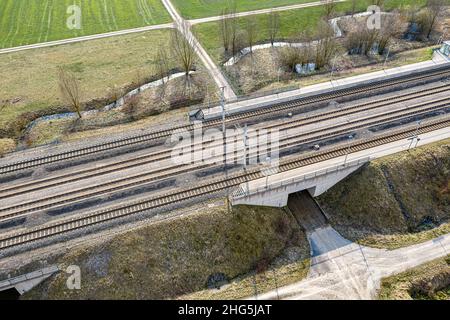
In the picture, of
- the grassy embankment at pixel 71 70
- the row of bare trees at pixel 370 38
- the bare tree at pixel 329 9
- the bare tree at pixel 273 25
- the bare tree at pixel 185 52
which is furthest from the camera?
the bare tree at pixel 329 9

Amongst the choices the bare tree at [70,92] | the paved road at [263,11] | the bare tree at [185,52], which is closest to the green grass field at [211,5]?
the paved road at [263,11]

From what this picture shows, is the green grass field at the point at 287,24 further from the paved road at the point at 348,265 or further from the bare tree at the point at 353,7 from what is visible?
the paved road at the point at 348,265

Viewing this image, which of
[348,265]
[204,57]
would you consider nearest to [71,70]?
[204,57]

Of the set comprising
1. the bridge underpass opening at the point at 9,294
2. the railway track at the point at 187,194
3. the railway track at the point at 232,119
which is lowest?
the bridge underpass opening at the point at 9,294

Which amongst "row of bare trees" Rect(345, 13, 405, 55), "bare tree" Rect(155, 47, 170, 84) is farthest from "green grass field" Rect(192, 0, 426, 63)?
"row of bare trees" Rect(345, 13, 405, 55)

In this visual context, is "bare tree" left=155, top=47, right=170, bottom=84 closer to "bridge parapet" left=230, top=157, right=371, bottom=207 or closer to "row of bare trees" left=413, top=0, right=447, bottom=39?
"bridge parapet" left=230, top=157, right=371, bottom=207

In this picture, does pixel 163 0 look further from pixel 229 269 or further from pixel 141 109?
pixel 229 269
